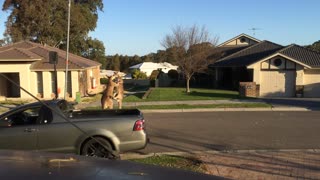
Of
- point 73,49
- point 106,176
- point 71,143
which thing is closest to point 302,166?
point 71,143

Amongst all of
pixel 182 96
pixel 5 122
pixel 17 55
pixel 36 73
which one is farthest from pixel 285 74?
pixel 5 122

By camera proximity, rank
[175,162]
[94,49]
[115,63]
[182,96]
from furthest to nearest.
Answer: [115,63]
[94,49]
[182,96]
[175,162]

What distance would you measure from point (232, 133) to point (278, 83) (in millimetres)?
23676

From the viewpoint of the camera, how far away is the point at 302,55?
38156 mm

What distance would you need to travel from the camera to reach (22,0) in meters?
53.8

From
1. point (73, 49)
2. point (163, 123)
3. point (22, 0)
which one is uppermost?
point (22, 0)

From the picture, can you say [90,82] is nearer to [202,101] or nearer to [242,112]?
[202,101]

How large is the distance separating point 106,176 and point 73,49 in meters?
63.4

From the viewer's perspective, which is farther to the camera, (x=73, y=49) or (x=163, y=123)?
(x=73, y=49)

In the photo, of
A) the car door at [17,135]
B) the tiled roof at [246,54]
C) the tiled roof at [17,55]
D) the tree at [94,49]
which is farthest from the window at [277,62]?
the tree at [94,49]

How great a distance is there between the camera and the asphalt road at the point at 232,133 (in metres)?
11.9

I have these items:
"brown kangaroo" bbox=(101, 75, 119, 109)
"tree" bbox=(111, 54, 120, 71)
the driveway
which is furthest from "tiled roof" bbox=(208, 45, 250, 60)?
"tree" bbox=(111, 54, 120, 71)

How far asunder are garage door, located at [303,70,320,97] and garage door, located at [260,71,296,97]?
3.35 feet

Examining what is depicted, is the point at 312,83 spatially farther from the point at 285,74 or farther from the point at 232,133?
the point at 232,133
